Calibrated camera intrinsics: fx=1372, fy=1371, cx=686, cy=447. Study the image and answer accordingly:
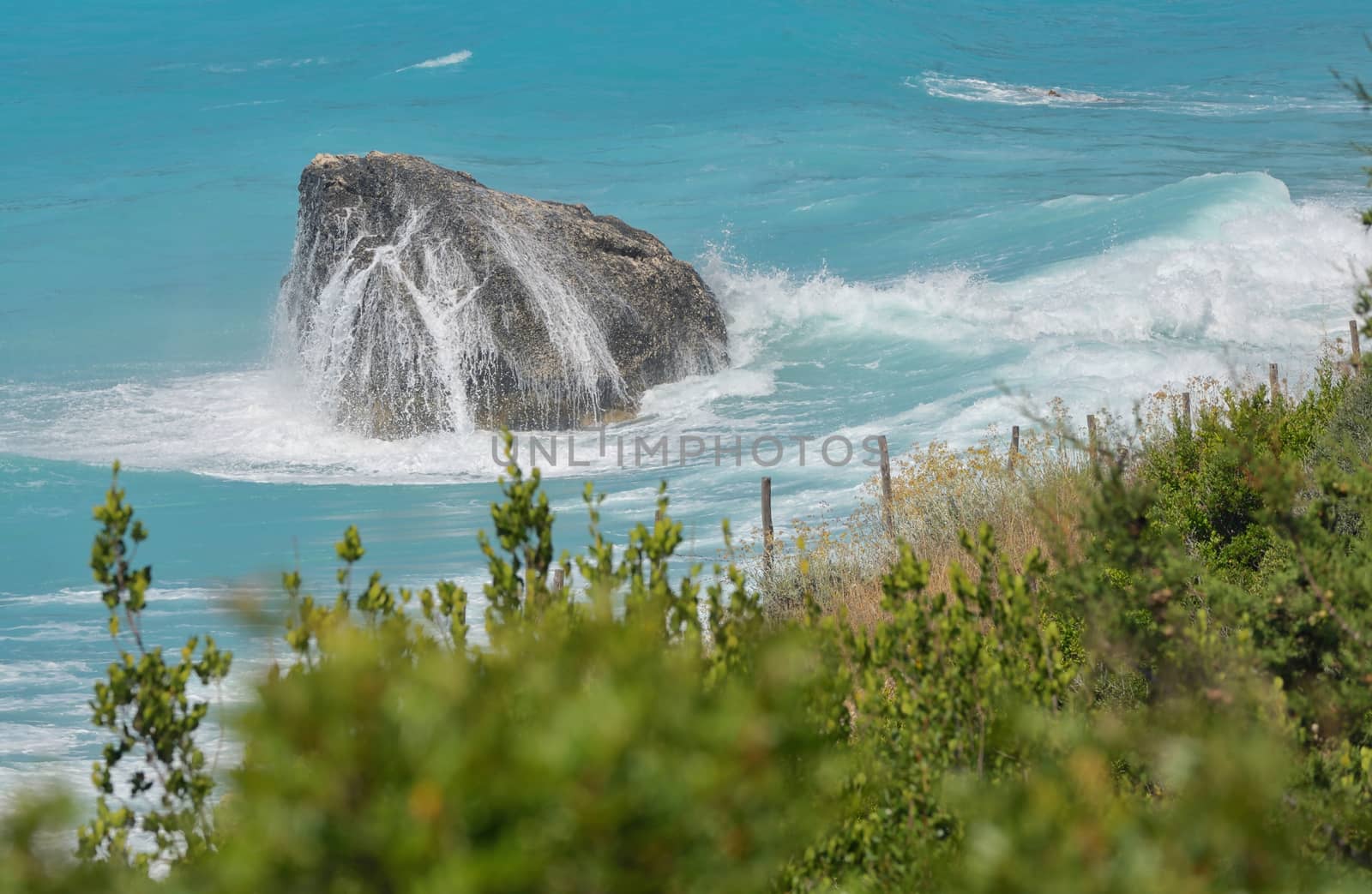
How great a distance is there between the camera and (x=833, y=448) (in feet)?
54.1

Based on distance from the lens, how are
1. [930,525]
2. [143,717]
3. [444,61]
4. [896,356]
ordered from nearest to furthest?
[143,717] → [930,525] → [896,356] → [444,61]

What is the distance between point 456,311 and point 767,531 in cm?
817

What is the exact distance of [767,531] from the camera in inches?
420

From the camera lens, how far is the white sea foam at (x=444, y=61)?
5012 cm

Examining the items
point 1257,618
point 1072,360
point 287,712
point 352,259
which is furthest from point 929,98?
point 287,712

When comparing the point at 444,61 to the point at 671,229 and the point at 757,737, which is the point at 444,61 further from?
the point at 757,737

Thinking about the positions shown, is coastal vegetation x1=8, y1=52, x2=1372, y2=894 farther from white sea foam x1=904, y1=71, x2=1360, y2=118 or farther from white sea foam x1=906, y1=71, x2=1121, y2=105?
white sea foam x1=906, y1=71, x2=1121, y2=105

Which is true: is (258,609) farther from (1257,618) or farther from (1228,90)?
(1228,90)

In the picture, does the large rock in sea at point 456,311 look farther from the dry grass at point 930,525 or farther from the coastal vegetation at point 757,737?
the coastal vegetation at point 757,737

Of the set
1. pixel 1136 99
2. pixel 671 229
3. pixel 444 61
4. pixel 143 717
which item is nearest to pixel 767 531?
pixel 143 717

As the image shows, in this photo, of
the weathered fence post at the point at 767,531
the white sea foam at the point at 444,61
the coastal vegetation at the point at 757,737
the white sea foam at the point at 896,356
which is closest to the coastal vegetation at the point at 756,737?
the coastal vegetation at the point at 757,737

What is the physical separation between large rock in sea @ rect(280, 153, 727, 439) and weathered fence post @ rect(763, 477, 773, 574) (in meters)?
7.22

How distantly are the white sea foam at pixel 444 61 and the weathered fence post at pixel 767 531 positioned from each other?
42.8 metres

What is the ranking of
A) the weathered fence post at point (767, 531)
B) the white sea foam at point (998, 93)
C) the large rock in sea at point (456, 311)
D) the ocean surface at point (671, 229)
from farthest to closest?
the white sea foam at point (998, 93)
the large rock in sea at point (456, 311)
the ocean surface at point (671, 229)
the weathered fence post at point (767, 531)
